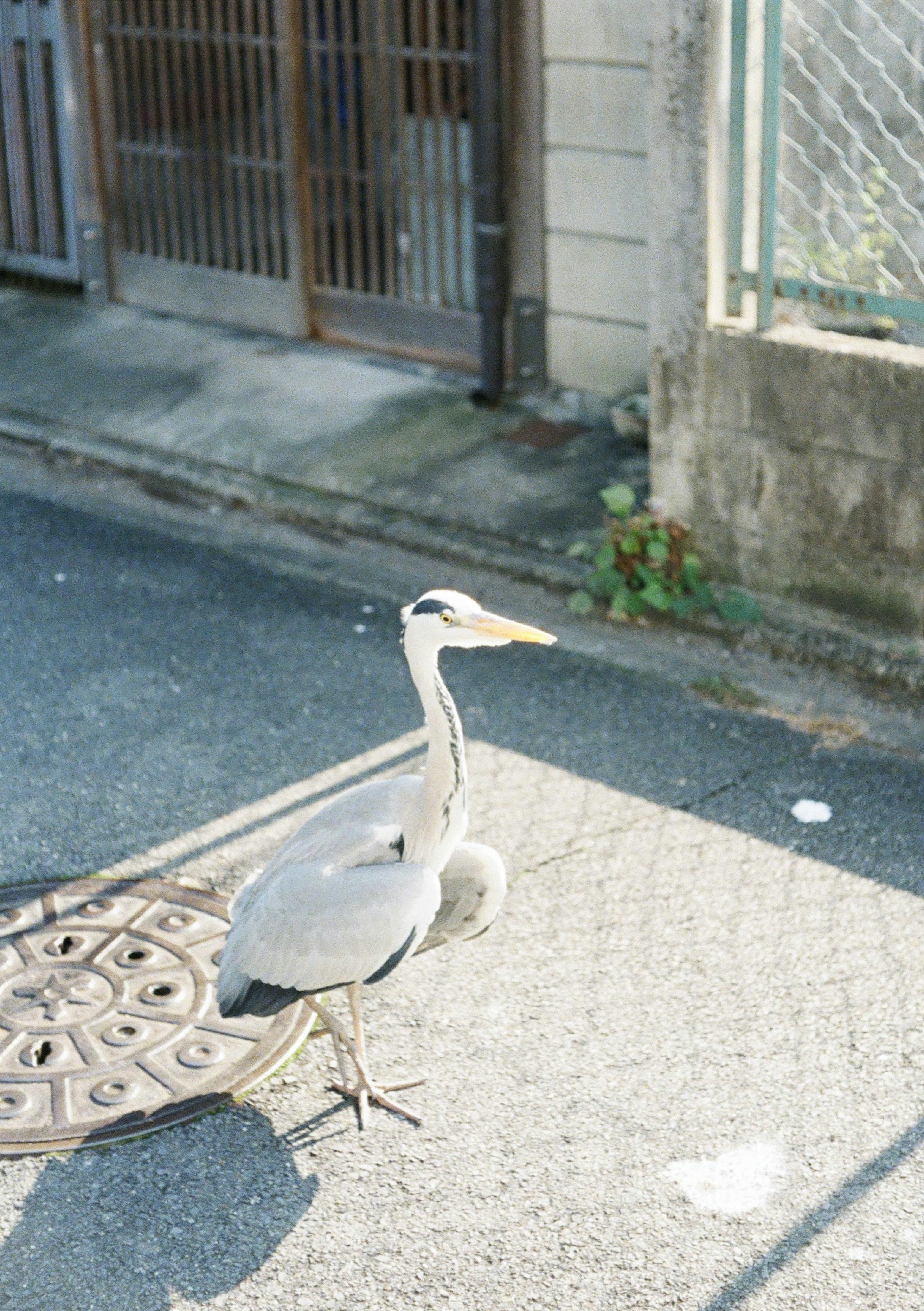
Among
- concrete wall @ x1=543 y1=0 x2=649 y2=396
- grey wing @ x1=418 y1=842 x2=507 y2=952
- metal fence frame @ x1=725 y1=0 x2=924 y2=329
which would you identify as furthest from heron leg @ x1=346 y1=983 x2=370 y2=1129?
concrete wall @ x1=543 y1=0 x2=649 y2=396

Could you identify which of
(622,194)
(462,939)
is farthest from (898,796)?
(622,194)

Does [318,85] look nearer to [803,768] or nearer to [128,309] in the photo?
[128,309]

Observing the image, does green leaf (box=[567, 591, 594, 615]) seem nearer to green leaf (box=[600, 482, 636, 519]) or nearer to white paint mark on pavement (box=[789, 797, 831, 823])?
green leaf (box=[600, 482, 636, 519])

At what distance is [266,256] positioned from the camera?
10.8 meters

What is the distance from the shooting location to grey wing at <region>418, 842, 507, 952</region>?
16.1 ft

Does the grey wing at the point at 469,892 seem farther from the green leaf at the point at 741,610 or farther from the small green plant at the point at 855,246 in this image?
the small green plant at the point at 855,246

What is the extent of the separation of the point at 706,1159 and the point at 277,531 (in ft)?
16.7

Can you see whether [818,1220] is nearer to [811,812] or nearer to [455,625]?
[455,625]

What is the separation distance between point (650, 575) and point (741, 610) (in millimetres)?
440

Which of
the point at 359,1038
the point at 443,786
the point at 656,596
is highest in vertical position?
the point at 443,786


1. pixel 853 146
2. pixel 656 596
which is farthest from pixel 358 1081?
pixel 853 146

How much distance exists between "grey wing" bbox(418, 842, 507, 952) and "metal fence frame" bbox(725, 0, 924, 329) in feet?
10.6

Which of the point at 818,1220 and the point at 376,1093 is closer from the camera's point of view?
the point at 818,1220

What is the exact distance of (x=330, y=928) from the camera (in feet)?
14.9
